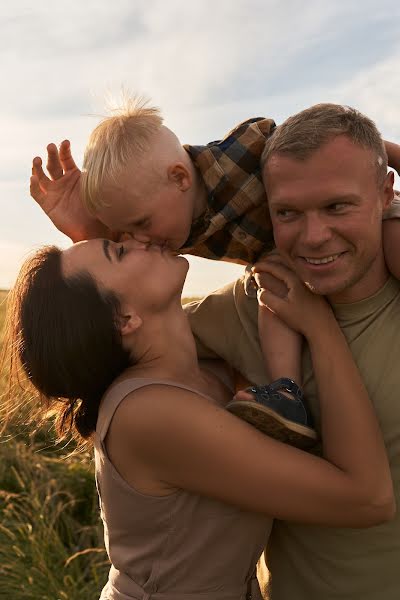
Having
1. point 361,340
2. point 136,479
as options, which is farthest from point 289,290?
point 136,479

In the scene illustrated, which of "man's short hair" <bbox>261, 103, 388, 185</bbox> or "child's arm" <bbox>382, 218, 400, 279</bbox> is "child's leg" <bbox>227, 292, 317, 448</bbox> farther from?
"man's short hair" <bbox>261, 103, 388, 185</bbox>

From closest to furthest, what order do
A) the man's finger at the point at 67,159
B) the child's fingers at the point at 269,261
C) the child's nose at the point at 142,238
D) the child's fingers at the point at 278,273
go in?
the child's fingers at the point at 278,273
the child's fingers at the point at 269,261
the child's nose at the point at 142,238
the man's finger at the point at 67,159

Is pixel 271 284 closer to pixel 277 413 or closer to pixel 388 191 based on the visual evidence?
pixel 388 191

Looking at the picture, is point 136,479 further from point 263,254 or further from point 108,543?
point 263,254

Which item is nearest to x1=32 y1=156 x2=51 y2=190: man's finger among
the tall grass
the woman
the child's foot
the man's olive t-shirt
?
the woman

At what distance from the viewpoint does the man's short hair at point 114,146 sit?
9.73ft

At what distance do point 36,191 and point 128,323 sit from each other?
3.45 ft

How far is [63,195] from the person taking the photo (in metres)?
3.19

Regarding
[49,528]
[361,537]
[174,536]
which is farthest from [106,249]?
[49,528]

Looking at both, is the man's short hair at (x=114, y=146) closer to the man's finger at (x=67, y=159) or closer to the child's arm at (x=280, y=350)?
the man's finger at (x=67, y=159)

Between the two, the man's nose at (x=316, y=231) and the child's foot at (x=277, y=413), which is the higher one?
the man's nose at (x=316, y=231)

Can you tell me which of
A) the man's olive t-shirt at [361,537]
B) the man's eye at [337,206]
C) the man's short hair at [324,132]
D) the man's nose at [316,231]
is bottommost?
the man's olive t-shirt at [361,537]

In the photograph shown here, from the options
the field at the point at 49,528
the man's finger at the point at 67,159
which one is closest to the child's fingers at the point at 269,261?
Result: the man's finger at the point at 67,159

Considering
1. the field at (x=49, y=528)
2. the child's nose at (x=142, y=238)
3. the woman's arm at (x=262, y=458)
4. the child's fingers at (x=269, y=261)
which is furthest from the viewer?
the field at (x=49, y=528)
